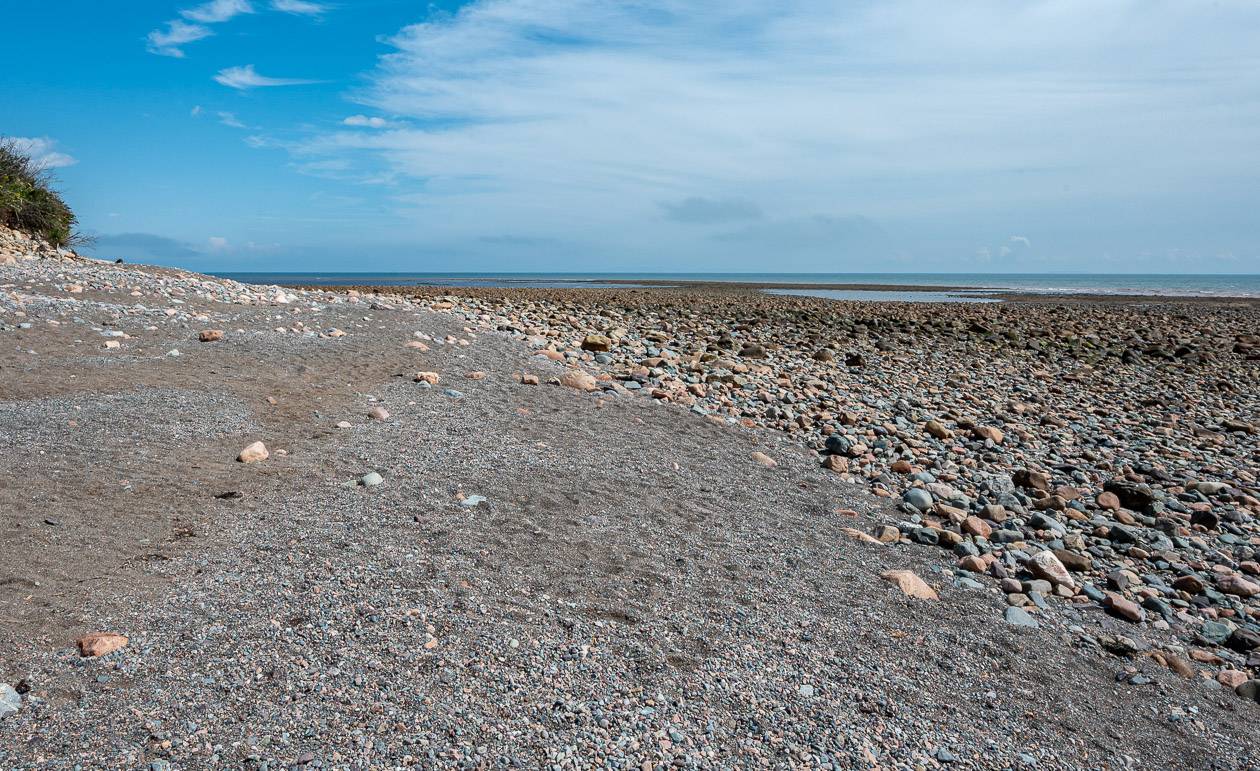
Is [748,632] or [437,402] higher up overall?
[437,402]

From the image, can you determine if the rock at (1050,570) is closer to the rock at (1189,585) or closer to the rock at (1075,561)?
the rock at (1075,561)

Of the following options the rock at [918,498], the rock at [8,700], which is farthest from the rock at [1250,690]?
the rock at [8,700]

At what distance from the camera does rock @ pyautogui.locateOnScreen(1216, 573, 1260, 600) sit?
211 inches

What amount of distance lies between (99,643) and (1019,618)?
470cm

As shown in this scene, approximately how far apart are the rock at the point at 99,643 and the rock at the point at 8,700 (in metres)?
0.28

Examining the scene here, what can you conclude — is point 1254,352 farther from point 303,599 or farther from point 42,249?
point 42,249

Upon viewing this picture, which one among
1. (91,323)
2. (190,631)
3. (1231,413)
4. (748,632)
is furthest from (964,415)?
(91,323)

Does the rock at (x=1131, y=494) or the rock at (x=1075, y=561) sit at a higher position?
the rock at (x=1131, y=494)

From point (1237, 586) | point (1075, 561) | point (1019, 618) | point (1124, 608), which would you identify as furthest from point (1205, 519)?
point (1019, 618)

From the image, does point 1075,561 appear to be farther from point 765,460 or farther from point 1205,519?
point 765,460

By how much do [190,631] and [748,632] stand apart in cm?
258

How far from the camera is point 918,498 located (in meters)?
6.63

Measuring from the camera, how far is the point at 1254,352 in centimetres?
1728

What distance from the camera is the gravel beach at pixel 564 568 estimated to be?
309 cm
